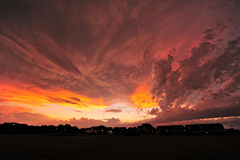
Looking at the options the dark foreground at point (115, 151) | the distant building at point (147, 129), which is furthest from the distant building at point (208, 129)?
the dark foreground at point (115, 151)

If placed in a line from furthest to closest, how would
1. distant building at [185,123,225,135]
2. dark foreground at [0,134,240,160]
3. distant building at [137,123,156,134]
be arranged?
distant building at [137,123,156,134] → distant building at [185,123,225,135] → dark foreground at [0,134,240,160]

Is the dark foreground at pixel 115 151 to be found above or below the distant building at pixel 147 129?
below

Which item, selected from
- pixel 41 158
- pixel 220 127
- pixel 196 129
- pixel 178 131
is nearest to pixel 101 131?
pixel 178 131

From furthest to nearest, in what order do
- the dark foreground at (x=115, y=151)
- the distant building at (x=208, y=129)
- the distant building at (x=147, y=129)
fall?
1. the distant building at (x=147, y=129)
2. the distant building at (x=208, y=129)
3. the dark foreground at (x=115, y=151)

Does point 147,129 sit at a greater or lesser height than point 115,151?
Result: greater

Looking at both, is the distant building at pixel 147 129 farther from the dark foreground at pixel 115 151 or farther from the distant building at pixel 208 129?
the dark foreground at pixel 115 151

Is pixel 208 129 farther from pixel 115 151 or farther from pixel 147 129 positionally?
pixel 115 151

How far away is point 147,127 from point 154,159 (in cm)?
12787

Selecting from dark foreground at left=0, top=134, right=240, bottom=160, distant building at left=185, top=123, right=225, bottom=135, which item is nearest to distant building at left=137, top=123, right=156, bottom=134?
distant building at left=185, top=123, right=225, bottom=135

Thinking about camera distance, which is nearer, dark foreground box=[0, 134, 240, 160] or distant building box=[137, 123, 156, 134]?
dark foreground box=[0, 134, 240, 160]

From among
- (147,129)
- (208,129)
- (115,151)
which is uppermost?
(147,129)

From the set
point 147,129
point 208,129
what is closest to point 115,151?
point 208,129

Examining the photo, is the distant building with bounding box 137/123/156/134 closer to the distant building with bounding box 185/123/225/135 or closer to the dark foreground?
the distant building with bounding box 185/123/225/135

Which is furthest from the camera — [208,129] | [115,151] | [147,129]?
[147,129]
